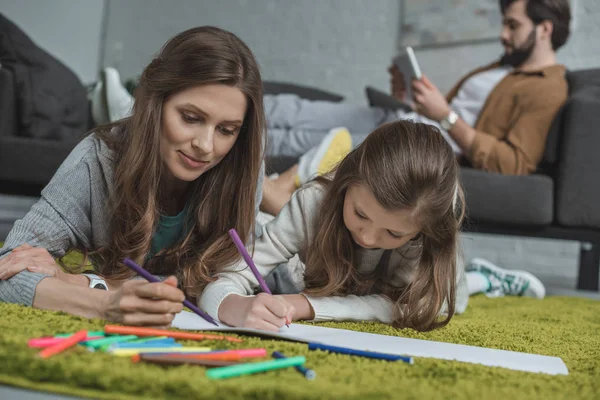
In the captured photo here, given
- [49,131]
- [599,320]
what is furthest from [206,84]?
[49,131]

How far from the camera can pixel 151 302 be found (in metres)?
0.73

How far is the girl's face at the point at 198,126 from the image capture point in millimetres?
1013

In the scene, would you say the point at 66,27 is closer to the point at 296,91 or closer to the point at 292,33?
the point at 292,33

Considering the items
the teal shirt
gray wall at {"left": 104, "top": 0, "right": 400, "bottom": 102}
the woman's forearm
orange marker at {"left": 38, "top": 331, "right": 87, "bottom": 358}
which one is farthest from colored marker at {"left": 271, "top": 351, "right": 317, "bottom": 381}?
gray wall at {"left": 104, "top": 0, "right": 400, "bottom": 102}

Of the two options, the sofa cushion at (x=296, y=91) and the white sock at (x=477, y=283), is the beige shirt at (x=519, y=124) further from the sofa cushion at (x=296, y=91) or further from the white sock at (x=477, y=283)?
the sofa cushion at (x=296, y=91)

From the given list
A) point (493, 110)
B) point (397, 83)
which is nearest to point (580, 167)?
point (493, 110)

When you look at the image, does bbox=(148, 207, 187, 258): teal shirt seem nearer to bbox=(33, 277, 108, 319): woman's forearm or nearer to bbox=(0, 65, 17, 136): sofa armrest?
bbox=(33, 277, 108, 319): woman's forearm

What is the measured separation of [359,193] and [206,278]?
299 mm

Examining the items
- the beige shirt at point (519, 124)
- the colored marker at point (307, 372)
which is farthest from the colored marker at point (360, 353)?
the beige shirt at point (519, 124)

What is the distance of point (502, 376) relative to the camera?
0.69 metres

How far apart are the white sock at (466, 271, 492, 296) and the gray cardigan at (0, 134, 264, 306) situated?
117 centimetres

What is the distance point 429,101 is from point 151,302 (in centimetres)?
156

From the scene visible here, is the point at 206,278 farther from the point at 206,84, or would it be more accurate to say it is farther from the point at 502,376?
the point at 502,376

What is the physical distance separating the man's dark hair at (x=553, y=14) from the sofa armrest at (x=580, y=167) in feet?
1.67
